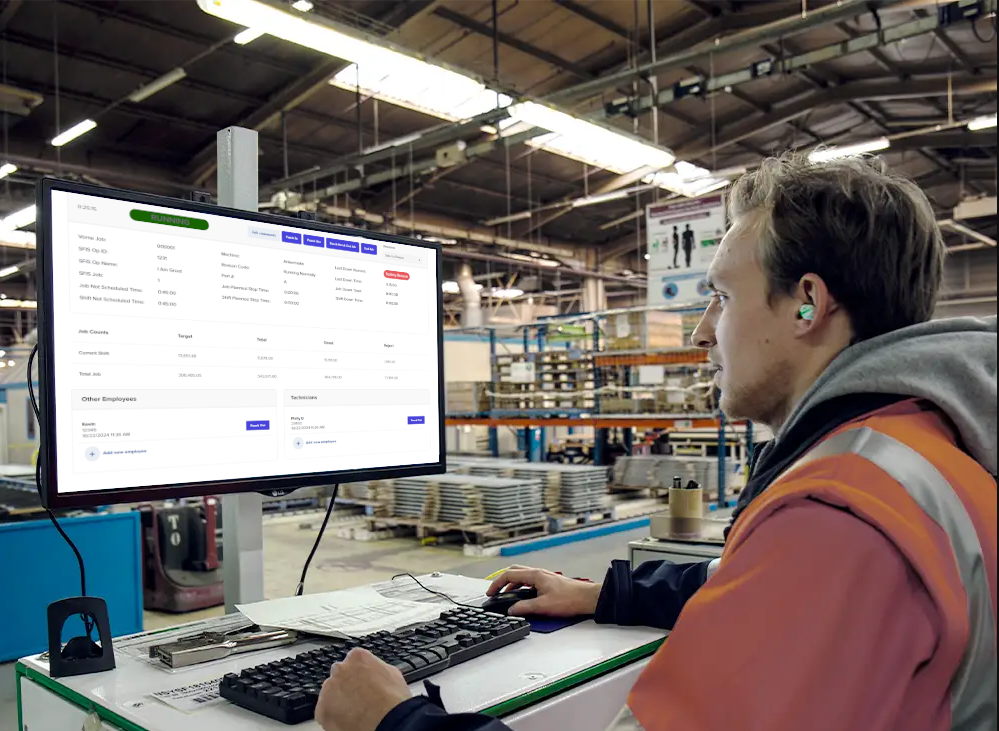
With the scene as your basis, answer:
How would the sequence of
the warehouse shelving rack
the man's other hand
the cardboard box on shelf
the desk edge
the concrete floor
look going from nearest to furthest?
the man's other hand → the desk edge → the concrete floor → the warehouse shelving rack → the cardboard box on shelf

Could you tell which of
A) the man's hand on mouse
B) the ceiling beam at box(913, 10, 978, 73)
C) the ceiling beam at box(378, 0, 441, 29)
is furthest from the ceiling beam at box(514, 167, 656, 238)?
the man's hand on mouse

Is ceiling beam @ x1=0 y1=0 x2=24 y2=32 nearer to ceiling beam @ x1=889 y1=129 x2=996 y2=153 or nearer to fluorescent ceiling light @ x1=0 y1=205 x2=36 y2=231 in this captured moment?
fluorescent ceiling light @ x1=0 y1=205 x2=36 y2=231

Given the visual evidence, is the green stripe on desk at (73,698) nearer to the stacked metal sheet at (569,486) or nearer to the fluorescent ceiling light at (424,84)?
the fluorescent ceiling light at (424,84)

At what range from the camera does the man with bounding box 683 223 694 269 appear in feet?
23.1

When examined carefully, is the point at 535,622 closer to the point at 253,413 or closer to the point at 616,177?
the point at 253,413

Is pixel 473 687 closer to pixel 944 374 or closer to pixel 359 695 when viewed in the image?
pixel 359 695

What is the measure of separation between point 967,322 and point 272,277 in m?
1.22

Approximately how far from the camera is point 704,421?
898 cm

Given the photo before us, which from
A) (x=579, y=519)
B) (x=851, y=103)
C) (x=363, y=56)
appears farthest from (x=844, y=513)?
(x=851, y=103)

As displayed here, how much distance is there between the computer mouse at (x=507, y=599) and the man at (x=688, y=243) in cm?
582

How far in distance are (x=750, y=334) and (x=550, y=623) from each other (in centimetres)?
72

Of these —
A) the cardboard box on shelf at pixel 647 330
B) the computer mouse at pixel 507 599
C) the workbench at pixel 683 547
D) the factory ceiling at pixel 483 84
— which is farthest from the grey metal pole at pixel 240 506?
the cardboard box on shelf at pixel 647 330

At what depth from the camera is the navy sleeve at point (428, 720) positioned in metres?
0.93

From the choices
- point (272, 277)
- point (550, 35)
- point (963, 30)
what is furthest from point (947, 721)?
point (963, 30)
